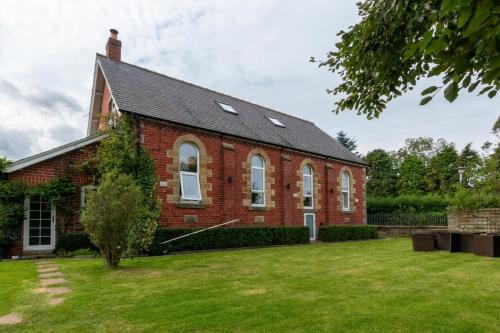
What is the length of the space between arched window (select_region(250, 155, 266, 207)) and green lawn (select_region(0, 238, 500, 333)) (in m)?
8.33

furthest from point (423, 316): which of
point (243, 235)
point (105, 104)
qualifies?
point (105, 104)

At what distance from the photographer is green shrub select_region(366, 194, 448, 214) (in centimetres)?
2382

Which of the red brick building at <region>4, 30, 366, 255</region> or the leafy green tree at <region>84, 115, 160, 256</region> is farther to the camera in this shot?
the red brick building at <region>4, 30, 366, 255</region>

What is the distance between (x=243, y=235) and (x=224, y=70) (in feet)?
21.9

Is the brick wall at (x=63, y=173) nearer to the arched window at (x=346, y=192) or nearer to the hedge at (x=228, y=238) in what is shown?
the hedge at (x=228, y=238)

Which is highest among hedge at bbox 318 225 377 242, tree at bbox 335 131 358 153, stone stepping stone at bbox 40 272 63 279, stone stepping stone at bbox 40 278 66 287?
tree at bbox 335 131 358 153

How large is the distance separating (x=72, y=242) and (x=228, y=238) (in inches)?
216

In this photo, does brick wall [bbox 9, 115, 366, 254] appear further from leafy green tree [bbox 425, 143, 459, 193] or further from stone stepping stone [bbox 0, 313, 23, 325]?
leafy green tree [bbox 425, 143, 459, 193]

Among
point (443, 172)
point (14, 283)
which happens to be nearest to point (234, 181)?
point (14, 283)

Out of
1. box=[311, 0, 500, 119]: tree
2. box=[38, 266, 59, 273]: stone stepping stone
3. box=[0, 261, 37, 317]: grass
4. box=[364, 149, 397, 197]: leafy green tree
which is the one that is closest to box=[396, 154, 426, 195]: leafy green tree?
box=[364, 149, 397, 197]: leafy green tree

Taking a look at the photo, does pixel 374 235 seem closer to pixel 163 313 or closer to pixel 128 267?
pixel 128 267

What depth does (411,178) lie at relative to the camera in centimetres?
3741

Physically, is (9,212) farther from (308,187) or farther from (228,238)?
(308,187)

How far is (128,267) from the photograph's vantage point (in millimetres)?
8766
